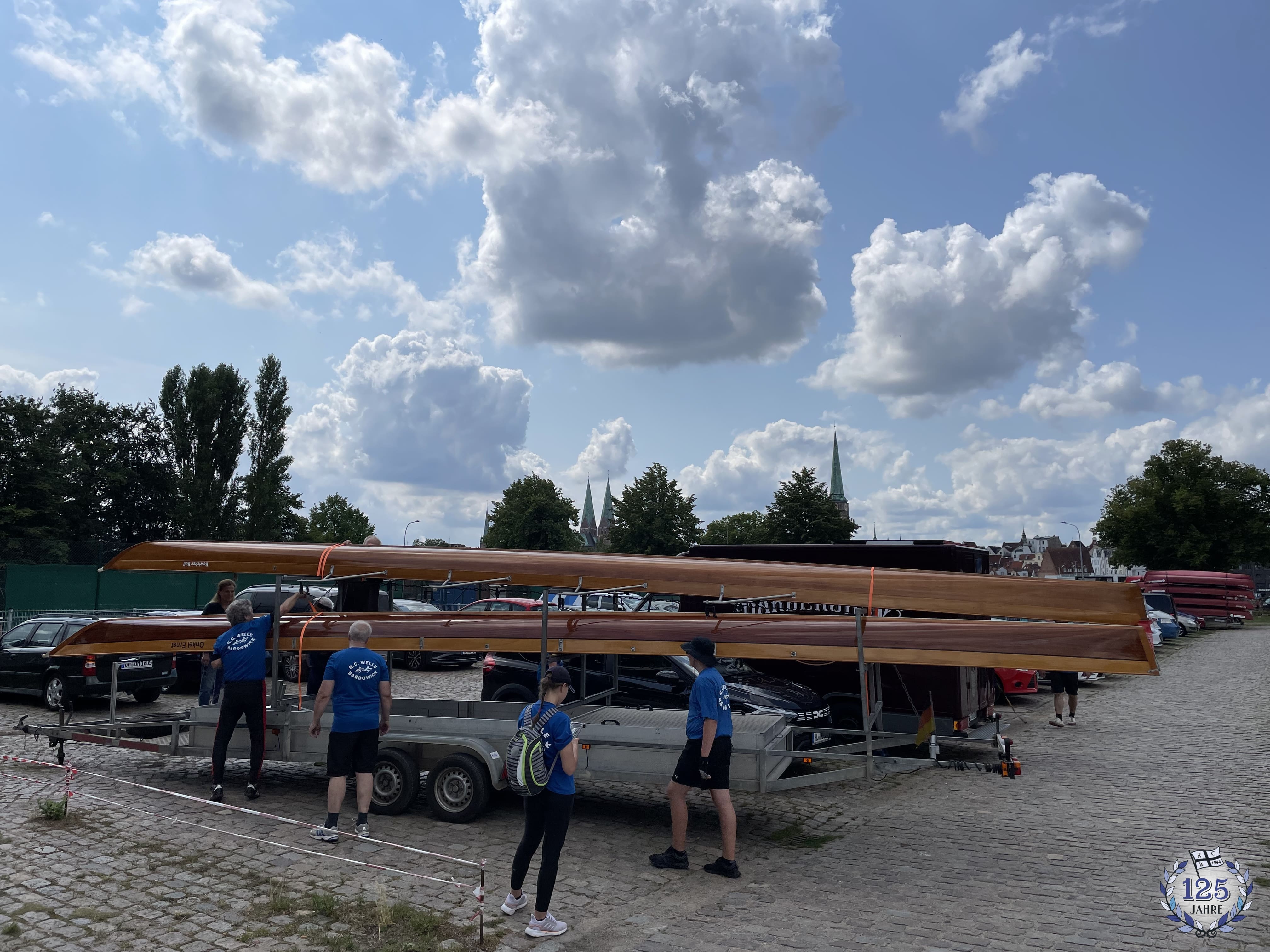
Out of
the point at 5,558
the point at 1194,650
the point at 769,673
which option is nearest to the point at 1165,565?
the point at 1194,650

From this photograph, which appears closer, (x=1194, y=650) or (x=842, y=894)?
(x=842, y=894)

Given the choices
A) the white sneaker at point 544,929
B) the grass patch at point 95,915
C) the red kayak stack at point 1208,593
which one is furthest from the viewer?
the red kayak stack at point 1208,593

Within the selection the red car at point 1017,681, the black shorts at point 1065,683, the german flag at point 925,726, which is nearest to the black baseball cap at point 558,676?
the german flag at point 925,726

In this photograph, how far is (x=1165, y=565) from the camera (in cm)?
6594

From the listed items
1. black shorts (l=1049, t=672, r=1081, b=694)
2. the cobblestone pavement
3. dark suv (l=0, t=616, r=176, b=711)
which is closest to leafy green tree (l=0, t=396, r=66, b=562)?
dark suv (l=0, t=616, r=176, b=711)

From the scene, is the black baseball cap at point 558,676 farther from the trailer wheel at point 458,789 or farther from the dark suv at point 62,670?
the dark suv at point 62,670

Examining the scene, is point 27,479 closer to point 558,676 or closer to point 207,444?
point 207,444

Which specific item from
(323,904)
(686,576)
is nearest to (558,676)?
(323,904)

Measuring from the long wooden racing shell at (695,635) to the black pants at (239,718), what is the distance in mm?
743

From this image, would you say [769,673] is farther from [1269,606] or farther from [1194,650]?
[1269,606]

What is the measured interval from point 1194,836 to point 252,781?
8.75m

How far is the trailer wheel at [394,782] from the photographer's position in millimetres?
8367

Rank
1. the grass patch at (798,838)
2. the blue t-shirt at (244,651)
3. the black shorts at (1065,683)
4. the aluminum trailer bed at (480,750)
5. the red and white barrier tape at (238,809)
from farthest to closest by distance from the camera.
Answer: the black shorts at (1065,683) < the blue t-shirt at (244,651) < the grass patch at (798,838) < the aluminum trailer bed at (480,750) < the red and white barrier tape at (238,809)

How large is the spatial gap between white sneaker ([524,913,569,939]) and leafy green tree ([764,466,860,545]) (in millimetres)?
52965
